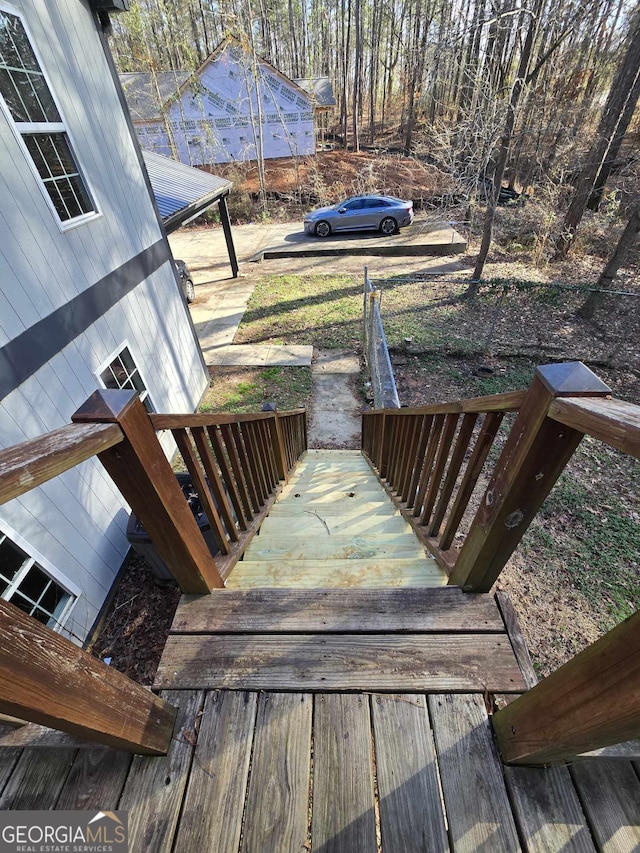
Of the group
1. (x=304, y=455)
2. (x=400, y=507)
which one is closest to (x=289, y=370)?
(x=304, y=455)

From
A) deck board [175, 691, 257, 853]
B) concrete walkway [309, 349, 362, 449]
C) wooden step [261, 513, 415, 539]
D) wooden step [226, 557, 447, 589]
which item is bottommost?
concrete walkway [309, 349, 362, 449]

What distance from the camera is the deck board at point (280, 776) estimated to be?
112cm

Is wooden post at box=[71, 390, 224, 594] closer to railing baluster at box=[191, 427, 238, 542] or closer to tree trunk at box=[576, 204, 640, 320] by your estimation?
railing baluster at box=[191, 427, 238, 542]

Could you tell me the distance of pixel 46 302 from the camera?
336 cm

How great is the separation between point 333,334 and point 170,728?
27.2 ft

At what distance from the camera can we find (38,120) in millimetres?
3375

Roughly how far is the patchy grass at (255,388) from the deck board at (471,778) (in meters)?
5.46

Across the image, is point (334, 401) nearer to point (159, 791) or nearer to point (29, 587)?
point (29, 587)

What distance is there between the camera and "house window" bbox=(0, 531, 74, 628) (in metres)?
2.74

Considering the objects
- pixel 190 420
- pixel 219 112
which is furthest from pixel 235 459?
pixel 219 112

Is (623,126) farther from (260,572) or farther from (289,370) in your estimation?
(260,572)

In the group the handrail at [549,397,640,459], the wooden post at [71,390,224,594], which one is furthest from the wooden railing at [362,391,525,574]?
the wooden post at [71,390,224,594]

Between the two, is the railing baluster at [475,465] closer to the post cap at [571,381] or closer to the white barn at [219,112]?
the post cap at [571,381]

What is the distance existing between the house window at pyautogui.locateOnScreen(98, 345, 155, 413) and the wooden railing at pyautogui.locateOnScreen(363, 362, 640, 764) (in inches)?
142
